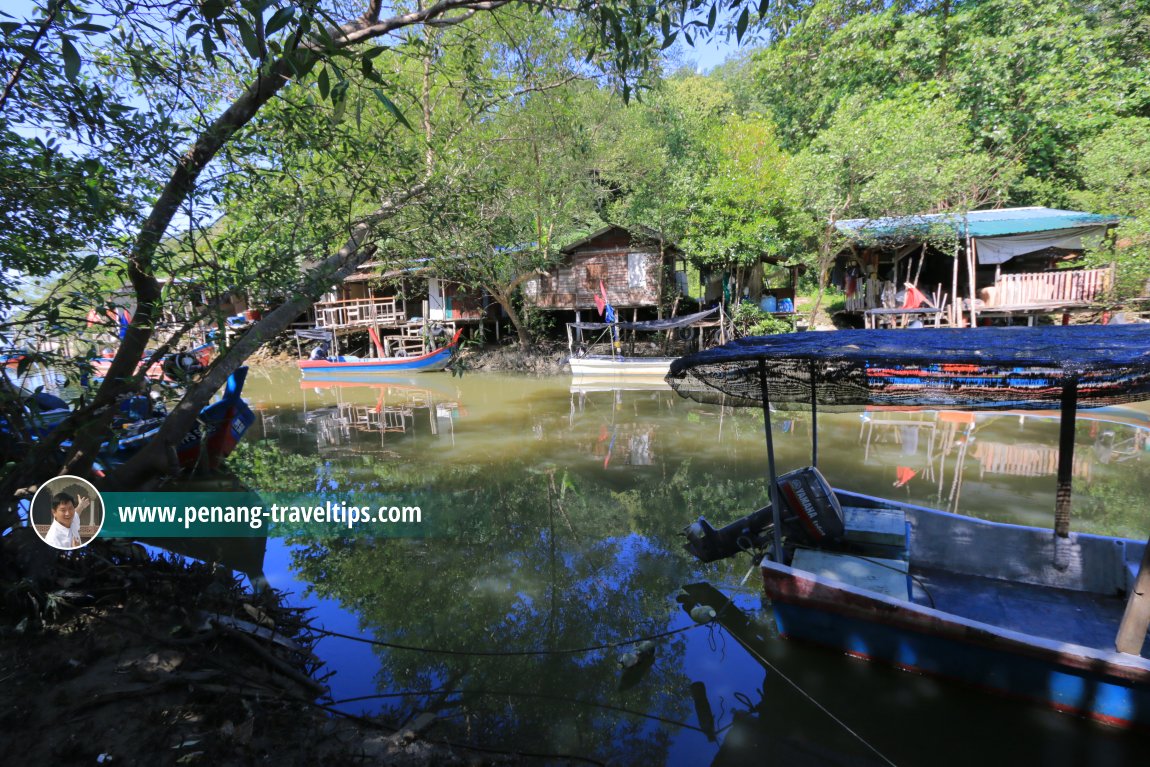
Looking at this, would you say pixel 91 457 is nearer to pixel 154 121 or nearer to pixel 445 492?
pixel 154 121

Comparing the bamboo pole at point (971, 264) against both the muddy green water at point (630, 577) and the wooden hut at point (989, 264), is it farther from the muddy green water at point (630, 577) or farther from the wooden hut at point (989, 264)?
the muddy green water at point (630, 577)

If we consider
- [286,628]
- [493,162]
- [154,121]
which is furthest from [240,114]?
[493,162]

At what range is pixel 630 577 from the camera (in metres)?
5.71

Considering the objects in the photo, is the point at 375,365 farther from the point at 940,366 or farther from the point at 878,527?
the point at 940,366

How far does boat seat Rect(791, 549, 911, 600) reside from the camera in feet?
13.3

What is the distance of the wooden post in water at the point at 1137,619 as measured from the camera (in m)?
3.28

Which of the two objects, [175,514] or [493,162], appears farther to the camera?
[493,162]

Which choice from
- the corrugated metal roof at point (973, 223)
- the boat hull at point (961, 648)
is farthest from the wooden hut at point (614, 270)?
the boat hull at point (961, 648)

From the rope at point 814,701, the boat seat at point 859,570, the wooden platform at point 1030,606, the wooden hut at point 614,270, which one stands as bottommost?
the rope at point 814,701

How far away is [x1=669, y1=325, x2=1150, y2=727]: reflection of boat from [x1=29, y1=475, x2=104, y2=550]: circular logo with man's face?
14.7ft

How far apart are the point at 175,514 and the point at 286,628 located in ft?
10.4

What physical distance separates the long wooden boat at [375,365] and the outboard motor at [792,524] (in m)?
16.7

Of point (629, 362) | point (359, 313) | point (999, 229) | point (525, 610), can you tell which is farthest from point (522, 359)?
point (525, 610)

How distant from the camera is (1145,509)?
6.92 meters
